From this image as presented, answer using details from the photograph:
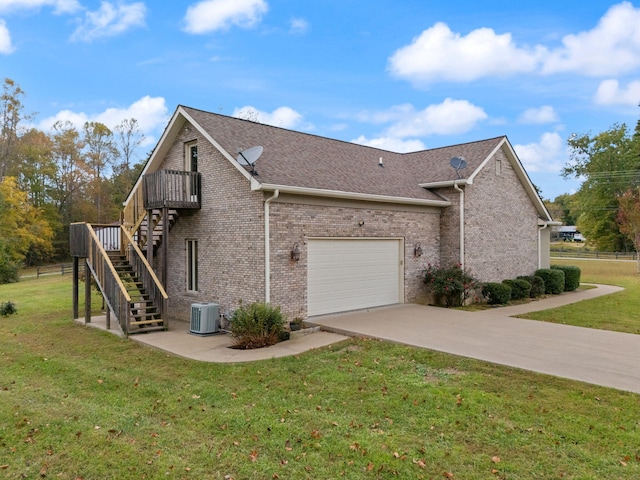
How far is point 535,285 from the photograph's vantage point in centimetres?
1659

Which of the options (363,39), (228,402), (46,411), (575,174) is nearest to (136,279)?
(46,411)

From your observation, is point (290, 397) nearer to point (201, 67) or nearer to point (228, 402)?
point (228, 402)

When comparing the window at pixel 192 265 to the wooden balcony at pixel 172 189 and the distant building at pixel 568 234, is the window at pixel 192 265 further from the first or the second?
the distant building at pixel 568 234

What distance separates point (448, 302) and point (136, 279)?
30.8 feet

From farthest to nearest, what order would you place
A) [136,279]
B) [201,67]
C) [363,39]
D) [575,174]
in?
[575,174] → [201,67] → [363,39] → [136,279]

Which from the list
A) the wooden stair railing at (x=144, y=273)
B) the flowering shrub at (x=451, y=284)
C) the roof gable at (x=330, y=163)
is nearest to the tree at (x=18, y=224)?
the wooden stair railing at (x=144, y=273)

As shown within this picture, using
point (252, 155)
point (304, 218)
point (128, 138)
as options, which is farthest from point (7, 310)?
point (128, 138)

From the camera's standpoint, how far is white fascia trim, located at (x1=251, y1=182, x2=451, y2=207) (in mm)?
10156

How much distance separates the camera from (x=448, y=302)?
14.0 meters

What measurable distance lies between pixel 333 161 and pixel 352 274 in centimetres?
403

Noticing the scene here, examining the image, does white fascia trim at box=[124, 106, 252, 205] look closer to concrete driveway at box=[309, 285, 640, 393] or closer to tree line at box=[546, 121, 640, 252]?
concrete driveway at box=[309, 285, 640, 393]

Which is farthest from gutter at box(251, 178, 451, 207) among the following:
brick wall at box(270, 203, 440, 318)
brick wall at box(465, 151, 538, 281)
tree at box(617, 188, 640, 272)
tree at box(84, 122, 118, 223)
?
tree at box(84, 122, 118, 223)

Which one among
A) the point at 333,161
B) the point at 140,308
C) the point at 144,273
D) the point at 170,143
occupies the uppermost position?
the point at 170,143

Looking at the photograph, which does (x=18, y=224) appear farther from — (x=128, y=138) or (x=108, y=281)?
(x=108, y=281)
